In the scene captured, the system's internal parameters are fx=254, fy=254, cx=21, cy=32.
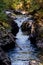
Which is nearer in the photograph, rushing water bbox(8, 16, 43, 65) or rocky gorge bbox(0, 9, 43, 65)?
rocky gorge bbox(0, 9, 43, 65)

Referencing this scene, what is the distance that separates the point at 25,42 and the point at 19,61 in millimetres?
6018

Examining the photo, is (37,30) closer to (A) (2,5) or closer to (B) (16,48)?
(B) (16,48)

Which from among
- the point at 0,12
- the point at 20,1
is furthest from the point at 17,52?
the point at 20,1

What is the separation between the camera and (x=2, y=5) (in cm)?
2489

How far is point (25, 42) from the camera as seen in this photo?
21.9 m

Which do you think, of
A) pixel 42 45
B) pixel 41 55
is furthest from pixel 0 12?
pixel 41 55

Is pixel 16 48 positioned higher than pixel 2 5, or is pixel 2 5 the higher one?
pixel 2 5

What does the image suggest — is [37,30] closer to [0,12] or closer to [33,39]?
[33,39]

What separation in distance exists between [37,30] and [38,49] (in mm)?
3269

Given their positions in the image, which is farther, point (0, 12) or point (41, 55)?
point (0, 12)

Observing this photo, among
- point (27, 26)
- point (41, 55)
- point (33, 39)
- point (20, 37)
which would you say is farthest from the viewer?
point (27, 26)

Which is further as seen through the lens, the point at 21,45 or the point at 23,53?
the point at 21,45

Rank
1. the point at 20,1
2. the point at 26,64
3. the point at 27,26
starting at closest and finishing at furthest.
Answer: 1. the point at 26,64
2. the point at 27,26
3. the point at 20,1

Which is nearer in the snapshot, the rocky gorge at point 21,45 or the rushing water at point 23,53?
the rocky gorge at point 21,45
